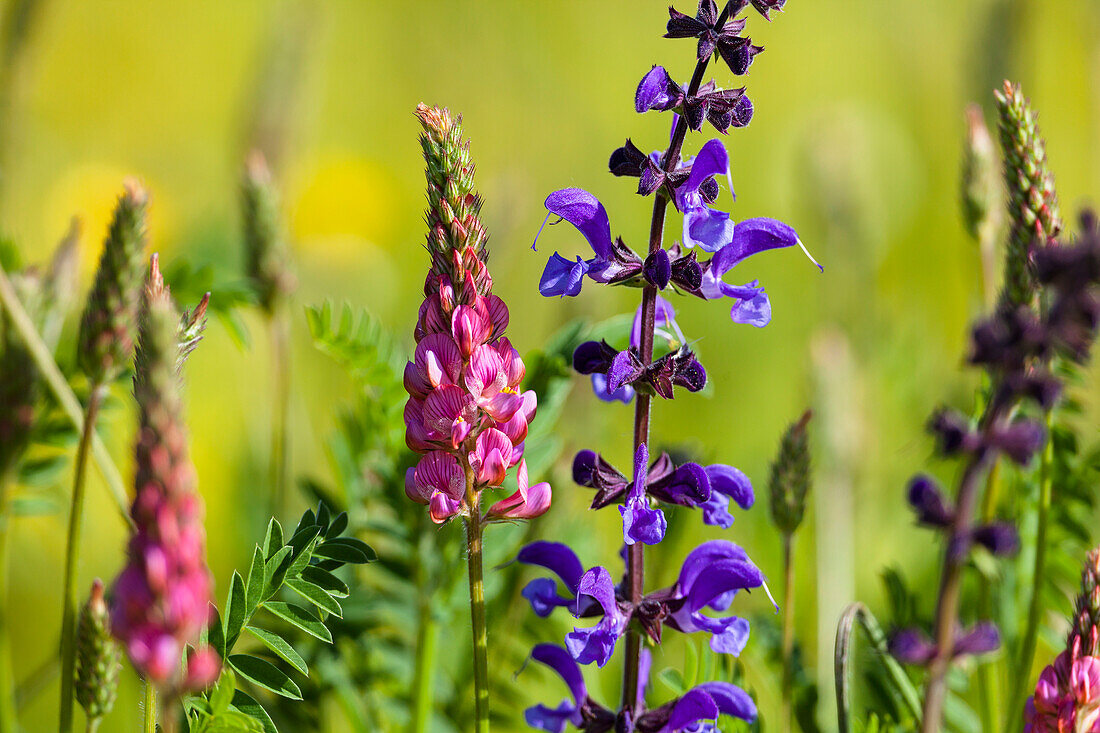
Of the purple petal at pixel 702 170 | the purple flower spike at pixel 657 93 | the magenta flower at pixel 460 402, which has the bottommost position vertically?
the magenta flower at pixel 460 402

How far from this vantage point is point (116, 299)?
1220 mm

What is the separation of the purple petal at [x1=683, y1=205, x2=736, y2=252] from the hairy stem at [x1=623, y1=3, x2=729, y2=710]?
31 millimetres

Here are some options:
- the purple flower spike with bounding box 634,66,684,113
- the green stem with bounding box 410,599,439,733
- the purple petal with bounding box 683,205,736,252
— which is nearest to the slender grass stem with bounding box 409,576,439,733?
the green stem with bounding box 410,599,439,733

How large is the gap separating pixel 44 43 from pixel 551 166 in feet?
12.3

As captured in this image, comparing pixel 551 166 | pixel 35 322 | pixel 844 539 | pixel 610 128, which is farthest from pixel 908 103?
pixel 35 322

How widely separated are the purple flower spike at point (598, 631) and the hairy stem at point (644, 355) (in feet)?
0.20

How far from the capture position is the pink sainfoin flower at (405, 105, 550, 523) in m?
0.99

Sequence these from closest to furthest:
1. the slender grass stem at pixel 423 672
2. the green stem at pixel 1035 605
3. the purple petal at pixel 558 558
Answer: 1. the purple petal at pixel 558 558
2. the green stem at pixel 1035 605
3. the slender grass stem at pixel 423 672

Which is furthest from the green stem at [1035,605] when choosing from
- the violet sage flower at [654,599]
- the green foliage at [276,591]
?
the green foliage at [276,591]

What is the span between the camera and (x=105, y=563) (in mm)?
2572

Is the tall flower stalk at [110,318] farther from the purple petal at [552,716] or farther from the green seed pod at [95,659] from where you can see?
the purple petal at [552,716]

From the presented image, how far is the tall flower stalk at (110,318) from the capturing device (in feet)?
3.91

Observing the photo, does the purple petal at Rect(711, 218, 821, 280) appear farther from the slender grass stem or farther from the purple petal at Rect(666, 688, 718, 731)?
the slender grass stem

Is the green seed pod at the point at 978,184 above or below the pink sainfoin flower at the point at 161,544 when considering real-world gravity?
above
